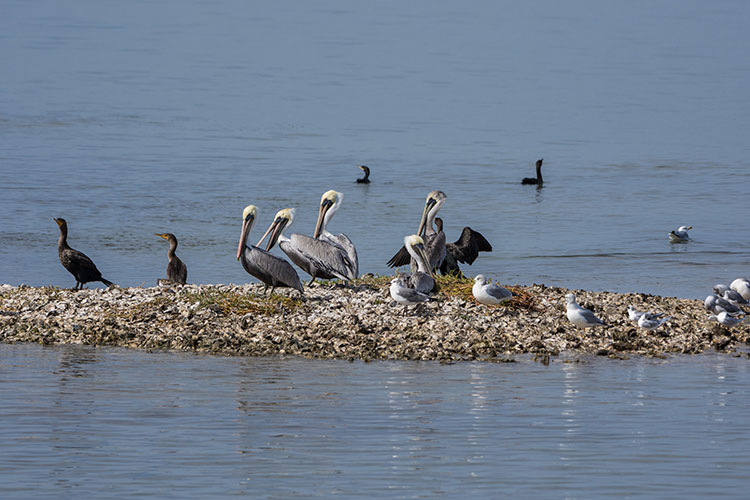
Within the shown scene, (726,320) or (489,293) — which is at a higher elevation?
(489,293)

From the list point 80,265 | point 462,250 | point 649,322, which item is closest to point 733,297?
point 649,322

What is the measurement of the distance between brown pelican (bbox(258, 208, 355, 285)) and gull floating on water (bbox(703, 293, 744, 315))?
161 inches

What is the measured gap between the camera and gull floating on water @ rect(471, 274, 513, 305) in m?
12.9

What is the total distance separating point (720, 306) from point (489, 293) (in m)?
2.74

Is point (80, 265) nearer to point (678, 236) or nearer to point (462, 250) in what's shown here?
point (462, 250)

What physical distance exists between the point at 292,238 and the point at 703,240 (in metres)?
12.4

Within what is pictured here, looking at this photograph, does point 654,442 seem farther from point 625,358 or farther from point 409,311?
point 409,311

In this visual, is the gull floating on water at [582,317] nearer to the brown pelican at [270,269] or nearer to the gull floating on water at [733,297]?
the gull floating on water at [733,297]

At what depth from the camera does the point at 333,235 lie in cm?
1560

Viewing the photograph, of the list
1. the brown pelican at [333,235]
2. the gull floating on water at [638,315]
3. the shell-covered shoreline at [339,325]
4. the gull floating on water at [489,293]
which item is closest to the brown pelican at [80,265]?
the shell-covered shoreline at [339,325]

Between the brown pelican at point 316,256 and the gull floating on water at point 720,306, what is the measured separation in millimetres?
4095

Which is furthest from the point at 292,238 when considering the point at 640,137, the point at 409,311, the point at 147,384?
the point at 640,137

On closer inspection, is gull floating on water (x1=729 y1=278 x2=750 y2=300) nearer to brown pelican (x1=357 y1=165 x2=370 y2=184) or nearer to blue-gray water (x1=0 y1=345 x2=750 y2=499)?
blue-gray water (x1=0 y1=345 x2=750 y2=499)

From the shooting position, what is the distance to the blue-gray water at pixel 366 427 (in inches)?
308
